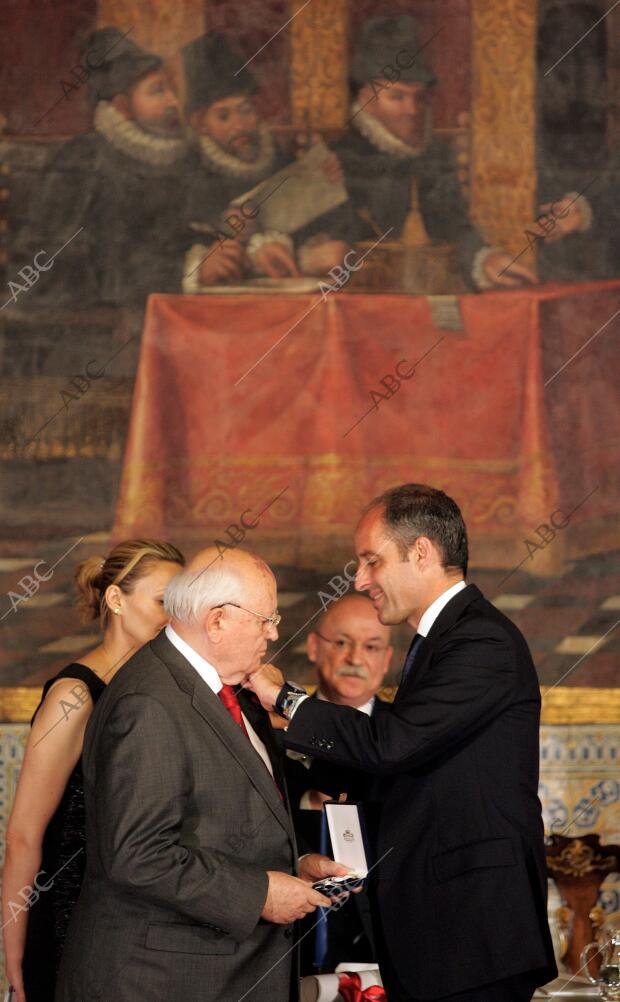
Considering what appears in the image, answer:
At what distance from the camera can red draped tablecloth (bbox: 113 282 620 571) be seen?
644 cm

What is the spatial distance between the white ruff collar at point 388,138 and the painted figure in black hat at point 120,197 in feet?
3.06

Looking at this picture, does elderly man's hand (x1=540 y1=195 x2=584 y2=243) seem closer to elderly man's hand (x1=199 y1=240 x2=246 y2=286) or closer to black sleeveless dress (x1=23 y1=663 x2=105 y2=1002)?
elderly man's hand (x1=199 y1=240 x2=246 y2=286)

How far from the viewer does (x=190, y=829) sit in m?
3.16

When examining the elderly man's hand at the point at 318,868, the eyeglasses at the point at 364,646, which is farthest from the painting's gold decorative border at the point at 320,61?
the elderly man's hand at the point at 318,868

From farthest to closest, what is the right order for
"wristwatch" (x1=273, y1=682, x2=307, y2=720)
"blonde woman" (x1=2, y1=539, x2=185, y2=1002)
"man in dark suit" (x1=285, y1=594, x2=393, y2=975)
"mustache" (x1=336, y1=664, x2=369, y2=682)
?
1. "mustache" (x1=336, y1=664, x2=369, y2=682)
2. "man in dark suit" (x1=285, y1=594, x2=393, y2=975)
3. "blonde woman" (x1=2, y1=539, x2=185, y2=1002)
4. "wristwatch" (x1=273, y1=682, x2=307, y2=720)

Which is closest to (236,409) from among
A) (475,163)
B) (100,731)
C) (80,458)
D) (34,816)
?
(80,458)

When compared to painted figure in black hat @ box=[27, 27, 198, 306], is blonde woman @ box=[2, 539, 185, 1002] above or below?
below

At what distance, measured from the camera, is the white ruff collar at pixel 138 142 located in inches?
Answer: 263

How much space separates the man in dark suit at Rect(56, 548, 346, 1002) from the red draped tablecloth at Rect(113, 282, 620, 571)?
3.06m

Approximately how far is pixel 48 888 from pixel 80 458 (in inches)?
113

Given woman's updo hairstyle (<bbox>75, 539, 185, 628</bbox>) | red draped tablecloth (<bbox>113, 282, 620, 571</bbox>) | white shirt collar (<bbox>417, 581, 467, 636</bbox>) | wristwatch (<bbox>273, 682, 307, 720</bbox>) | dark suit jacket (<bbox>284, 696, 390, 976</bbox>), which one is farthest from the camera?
red draped tablecloth (<bbox>113, 282, 620, 571</bbox>)

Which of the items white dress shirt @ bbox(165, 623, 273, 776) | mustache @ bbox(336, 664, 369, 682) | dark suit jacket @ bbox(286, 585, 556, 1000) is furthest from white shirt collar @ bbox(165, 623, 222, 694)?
mustache @ bbox(336, 664, 369, 682)

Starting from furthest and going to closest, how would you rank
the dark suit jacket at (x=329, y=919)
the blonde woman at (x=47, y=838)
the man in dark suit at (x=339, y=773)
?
1. the dark suit jacket at (x=329, y=919)
2. the man in dark suit at (x=339, y=773)
3. the blonde woman at (x=47, y=838)

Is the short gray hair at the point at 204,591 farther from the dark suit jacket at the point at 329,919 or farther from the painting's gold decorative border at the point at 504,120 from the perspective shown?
the painting's gold decorative border at the point at 504,120
